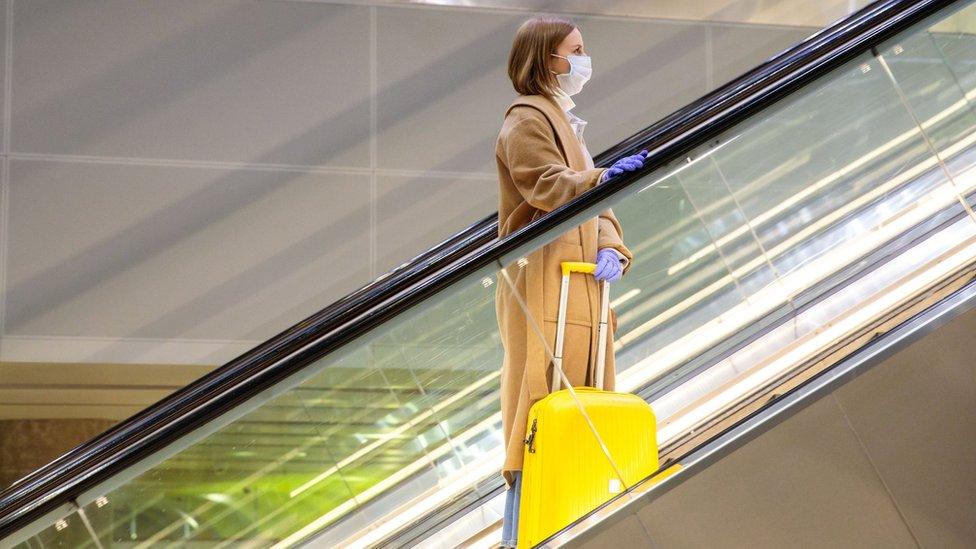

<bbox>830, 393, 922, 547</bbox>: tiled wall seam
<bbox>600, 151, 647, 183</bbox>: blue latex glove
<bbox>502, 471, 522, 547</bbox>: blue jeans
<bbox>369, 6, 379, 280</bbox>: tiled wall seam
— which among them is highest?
<bbox>369, 6, 379, 280</bbox>: tiled wall seam

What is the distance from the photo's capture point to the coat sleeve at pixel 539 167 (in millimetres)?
2709

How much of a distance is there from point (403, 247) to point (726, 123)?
4527 mm

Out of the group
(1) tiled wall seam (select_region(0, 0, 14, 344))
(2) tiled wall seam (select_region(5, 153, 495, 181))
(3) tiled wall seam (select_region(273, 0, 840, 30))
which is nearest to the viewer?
(1) tiled wall seam (select_region(0, 0, 14, 344))

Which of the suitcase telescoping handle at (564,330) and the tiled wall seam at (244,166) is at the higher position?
the tiled wall seam at (244,166)

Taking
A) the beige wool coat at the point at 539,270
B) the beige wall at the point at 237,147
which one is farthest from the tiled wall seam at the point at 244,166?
the beige wool coat at the point at 539,270

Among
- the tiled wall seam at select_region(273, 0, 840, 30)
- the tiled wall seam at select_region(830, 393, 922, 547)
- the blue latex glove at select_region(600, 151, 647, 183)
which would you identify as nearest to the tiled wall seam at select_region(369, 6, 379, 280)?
the tiled wall seam at select_region(273, 0, 840, 30)

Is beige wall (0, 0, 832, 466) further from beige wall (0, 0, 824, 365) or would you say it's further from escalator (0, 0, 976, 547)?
escalator (0, 0, 976, 547)

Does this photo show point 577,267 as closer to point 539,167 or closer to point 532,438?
point 539,167

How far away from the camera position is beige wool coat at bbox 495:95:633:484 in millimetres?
2734

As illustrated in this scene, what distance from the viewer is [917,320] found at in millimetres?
2617

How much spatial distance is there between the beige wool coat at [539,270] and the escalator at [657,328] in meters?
0.12

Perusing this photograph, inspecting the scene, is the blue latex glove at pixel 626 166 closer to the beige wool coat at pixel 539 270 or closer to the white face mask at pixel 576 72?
the beige wool coat at pixel 539 270

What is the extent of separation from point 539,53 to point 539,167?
0.41 m

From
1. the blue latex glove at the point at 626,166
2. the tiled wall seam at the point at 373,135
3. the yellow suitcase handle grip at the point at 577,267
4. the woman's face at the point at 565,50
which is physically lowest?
the yellow suitcase handle grip at the point at 577,267
